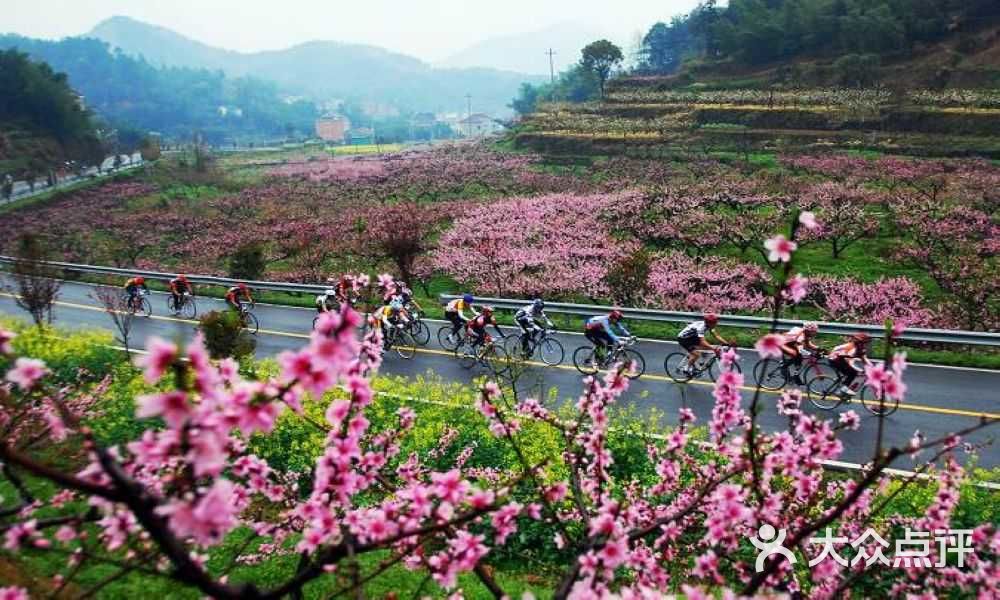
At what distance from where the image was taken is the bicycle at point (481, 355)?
1685 cm

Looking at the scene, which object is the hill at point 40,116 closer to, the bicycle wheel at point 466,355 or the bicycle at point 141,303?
the bicycle at point 141,303

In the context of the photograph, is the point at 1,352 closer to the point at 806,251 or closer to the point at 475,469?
the point at 475,469

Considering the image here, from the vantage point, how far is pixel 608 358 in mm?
15914

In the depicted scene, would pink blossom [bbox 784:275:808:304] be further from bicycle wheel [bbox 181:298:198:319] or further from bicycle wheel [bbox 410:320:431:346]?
bicycle wheel [bbox 181:298:198:319]

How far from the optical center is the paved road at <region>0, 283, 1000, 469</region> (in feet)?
40.0

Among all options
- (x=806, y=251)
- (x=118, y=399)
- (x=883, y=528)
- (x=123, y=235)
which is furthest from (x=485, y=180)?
(x=883, y=528)

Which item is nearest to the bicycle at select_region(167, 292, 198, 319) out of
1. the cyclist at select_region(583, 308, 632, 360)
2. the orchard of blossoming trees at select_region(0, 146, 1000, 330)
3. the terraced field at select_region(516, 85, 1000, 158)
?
the orchard of blossoming trees at select_region(0, 146, 1000, 330)

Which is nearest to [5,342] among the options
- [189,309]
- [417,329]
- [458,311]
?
[458,311]

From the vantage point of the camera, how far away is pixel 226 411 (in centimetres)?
252

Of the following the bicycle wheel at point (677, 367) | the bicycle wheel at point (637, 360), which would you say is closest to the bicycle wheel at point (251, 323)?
the bicycle wheel at point (637, 360)

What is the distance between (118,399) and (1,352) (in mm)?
12939

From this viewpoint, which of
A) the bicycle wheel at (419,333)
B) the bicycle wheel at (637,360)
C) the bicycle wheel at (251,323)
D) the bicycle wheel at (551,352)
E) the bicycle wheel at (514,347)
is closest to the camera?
the bicycle wheel at (637,360)

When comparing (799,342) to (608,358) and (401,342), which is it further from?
(401,342)

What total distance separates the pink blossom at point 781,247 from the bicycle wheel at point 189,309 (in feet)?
79.9
